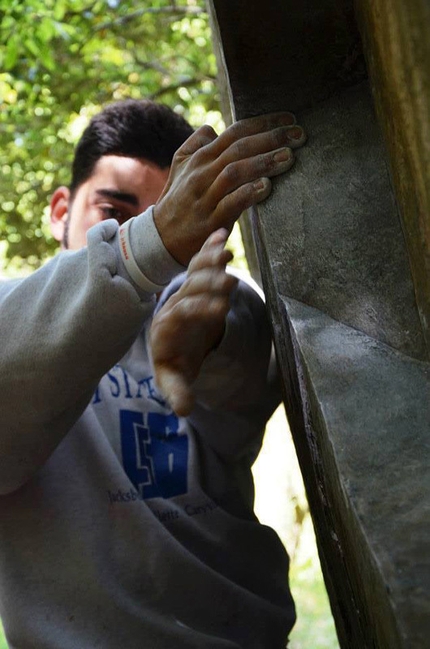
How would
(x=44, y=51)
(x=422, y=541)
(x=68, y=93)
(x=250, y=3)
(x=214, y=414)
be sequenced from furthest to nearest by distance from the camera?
(x=68, y=93) → (x=44, y=51) → (x=214, y=414) → (x=250, y=3) → (x=422, y=541)

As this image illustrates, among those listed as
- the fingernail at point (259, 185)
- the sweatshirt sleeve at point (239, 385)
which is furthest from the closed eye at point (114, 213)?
the fingernail at point (259, 185)

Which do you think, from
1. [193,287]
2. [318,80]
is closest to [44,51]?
[318,80]

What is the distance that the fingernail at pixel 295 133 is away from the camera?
5.88ft

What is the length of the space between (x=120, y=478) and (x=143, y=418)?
179 millimetres

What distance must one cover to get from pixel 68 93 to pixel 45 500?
10.9 feet

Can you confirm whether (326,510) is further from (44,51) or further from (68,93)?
(68,93)

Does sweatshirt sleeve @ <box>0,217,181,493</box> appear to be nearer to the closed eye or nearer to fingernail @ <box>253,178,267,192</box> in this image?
fingernail @ <box>253,178,267,192</box>

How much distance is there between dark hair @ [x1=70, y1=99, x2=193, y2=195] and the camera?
267cm

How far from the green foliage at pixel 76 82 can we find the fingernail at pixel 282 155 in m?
2.73

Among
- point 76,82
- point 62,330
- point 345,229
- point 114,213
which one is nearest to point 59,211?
point 114,213

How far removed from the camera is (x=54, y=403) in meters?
1.90

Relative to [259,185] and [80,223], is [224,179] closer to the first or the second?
[259,185]

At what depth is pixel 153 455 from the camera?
2281 mm

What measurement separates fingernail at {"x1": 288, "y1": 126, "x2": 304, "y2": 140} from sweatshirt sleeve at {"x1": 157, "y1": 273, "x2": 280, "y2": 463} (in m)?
0.46
